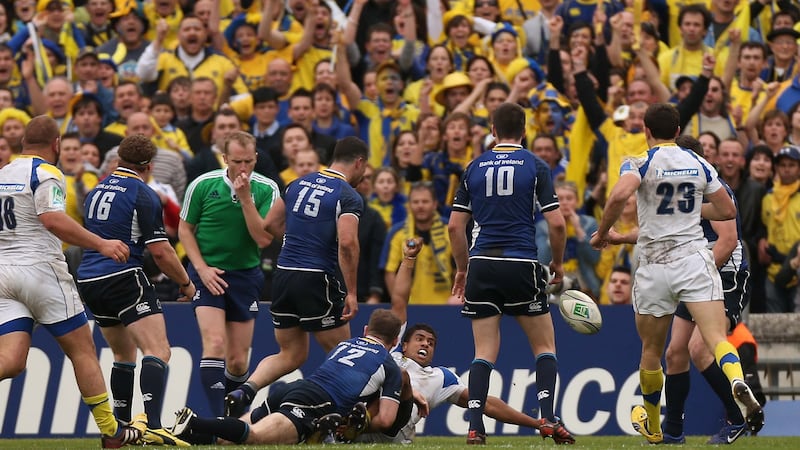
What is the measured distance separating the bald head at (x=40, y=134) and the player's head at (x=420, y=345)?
3839mm

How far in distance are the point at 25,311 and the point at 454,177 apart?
7.18m

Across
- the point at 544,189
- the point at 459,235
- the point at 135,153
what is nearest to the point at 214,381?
the point at 135,153

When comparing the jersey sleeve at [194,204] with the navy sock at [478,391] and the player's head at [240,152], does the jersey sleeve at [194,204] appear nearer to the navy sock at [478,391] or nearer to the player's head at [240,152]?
the player's head at [240,152]

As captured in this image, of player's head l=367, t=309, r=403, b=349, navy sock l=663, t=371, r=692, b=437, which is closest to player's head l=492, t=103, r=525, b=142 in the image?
player's head l=367, t=309, r=403, b=349

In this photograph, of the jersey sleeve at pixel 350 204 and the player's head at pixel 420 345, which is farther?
the player's head at pixel 420 345

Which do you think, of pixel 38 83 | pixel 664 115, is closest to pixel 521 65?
pixel 38 83

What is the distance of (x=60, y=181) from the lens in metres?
11.0

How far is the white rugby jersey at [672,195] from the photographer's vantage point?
36.6 feet

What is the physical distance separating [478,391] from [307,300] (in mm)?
1760

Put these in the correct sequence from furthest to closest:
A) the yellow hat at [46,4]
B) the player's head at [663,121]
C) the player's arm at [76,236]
Result: the yellow hat at [46,4], the player's head at [663,121], the player's arm at [76,236]

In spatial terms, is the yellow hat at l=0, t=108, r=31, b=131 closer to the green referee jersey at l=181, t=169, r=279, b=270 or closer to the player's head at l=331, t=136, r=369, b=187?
the green referee jersey at l=181, t=169, r=279, b=270

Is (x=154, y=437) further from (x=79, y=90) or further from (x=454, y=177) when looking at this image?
(x=79, y=90)

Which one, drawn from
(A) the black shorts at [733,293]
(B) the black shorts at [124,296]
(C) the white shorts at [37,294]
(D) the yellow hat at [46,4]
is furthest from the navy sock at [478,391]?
(D) the yellow hat at [46,4]

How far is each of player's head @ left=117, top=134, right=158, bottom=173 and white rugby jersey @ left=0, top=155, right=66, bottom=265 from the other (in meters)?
0.94
